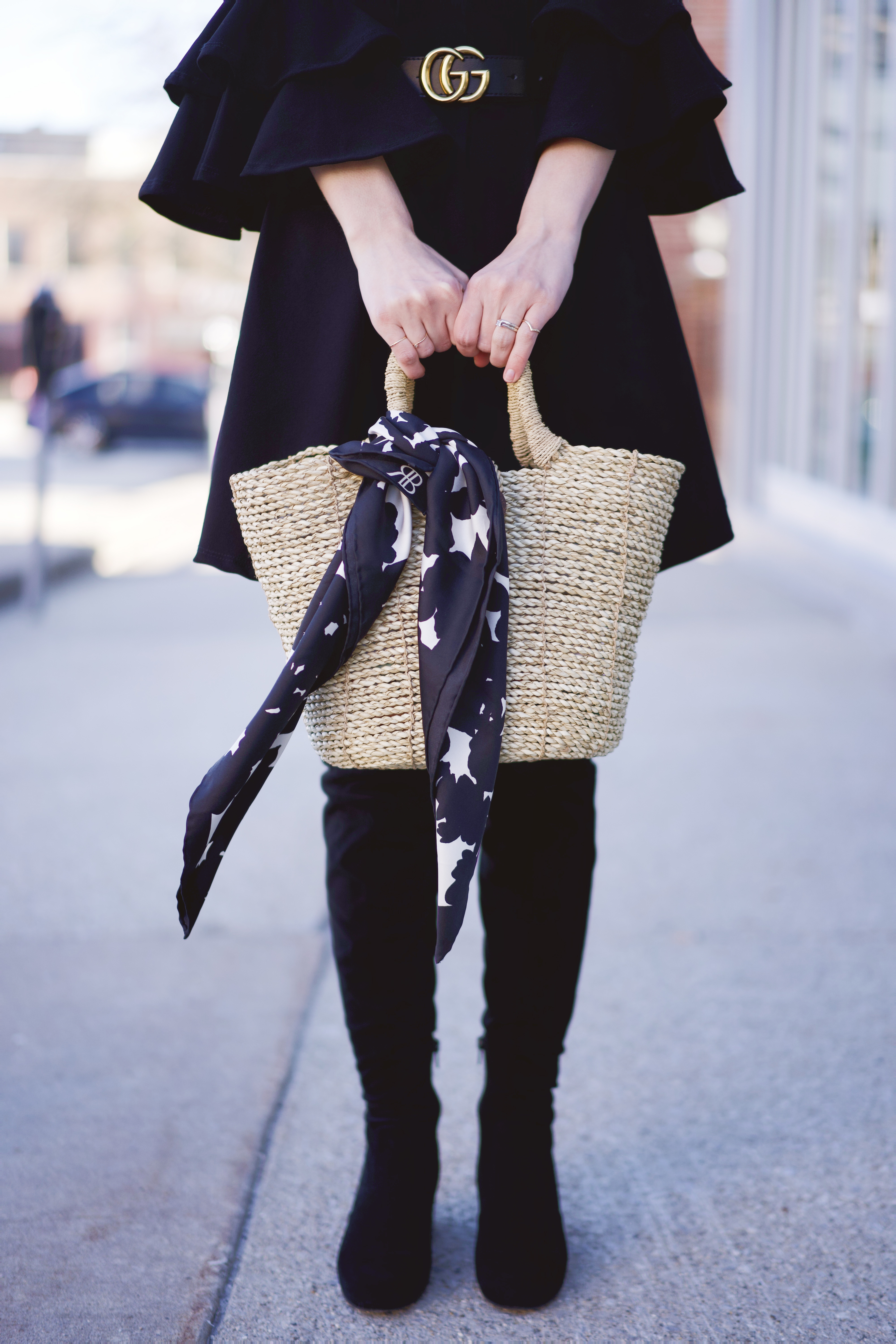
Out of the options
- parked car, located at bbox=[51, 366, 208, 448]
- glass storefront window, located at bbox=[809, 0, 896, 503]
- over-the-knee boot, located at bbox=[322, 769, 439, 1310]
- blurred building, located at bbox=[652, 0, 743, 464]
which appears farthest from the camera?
parked car, located at bbox=[51, 366, 208, 448]

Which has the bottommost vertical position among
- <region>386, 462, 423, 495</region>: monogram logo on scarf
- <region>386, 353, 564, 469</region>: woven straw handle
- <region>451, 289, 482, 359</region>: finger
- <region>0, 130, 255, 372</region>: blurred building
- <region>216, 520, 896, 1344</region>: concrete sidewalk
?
<region>216, 520, 896, 1344</region>: concrete sidewalk

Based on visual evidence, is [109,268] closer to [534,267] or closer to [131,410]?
[131,410]

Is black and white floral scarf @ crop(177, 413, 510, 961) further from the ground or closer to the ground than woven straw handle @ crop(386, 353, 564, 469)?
closer to the ground

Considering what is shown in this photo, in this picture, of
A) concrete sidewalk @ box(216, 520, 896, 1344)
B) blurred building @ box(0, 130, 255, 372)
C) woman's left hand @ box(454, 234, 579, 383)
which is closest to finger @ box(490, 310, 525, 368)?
woman's left hand @ box(454, 234, 579, 383)

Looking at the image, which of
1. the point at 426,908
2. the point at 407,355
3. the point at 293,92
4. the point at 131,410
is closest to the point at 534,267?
the point at 407,355

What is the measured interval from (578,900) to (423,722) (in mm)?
329

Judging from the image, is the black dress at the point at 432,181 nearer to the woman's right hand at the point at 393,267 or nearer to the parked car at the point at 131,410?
the woman's right hand at the point at 393,267

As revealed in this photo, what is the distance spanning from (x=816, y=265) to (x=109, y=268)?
121ft

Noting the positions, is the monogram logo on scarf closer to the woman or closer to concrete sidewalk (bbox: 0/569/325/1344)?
the woman

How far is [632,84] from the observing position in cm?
126

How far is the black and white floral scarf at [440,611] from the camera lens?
115cm

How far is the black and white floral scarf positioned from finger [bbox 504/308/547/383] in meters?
0.09

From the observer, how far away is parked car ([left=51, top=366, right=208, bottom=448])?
A: 2120 centimetres

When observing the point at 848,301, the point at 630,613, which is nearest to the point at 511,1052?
the point at 630,613
